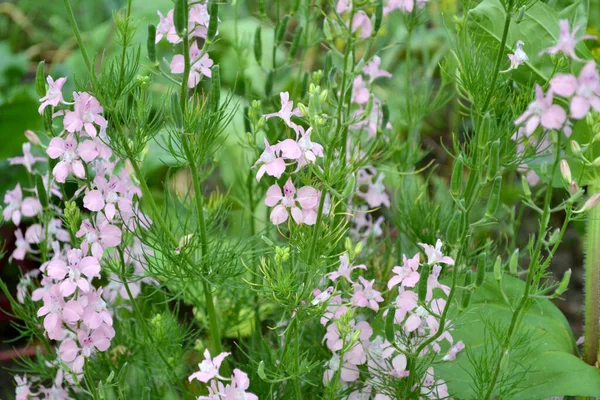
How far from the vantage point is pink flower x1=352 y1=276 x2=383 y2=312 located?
3.45 feet

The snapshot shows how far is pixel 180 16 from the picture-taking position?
0.88 m

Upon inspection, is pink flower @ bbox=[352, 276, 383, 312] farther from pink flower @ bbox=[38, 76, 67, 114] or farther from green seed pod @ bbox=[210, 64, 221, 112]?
pink flower @ bbox=[38, 76, 67, 114]

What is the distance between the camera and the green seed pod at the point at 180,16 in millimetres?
869

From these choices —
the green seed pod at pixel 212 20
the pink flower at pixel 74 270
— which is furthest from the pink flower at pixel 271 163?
the pink flower at pixel 74 270

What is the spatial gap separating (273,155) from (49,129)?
0.31m

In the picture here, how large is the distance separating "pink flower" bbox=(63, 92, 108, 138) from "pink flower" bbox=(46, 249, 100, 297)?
15 cm

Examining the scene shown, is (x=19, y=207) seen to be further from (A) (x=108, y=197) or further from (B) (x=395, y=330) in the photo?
(B) (x=395, y=330)

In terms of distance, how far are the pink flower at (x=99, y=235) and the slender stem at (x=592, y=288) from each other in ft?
2.50

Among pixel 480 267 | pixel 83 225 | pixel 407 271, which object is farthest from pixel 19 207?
pixel 480 267

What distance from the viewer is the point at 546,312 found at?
1.30 m

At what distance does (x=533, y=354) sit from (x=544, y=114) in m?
0.57

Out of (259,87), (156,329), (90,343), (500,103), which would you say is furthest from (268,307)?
(259,87)

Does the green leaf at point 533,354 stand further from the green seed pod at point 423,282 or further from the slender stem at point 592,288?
the green seed pod at point 423,282

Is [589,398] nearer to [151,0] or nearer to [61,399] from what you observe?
[61,399]
